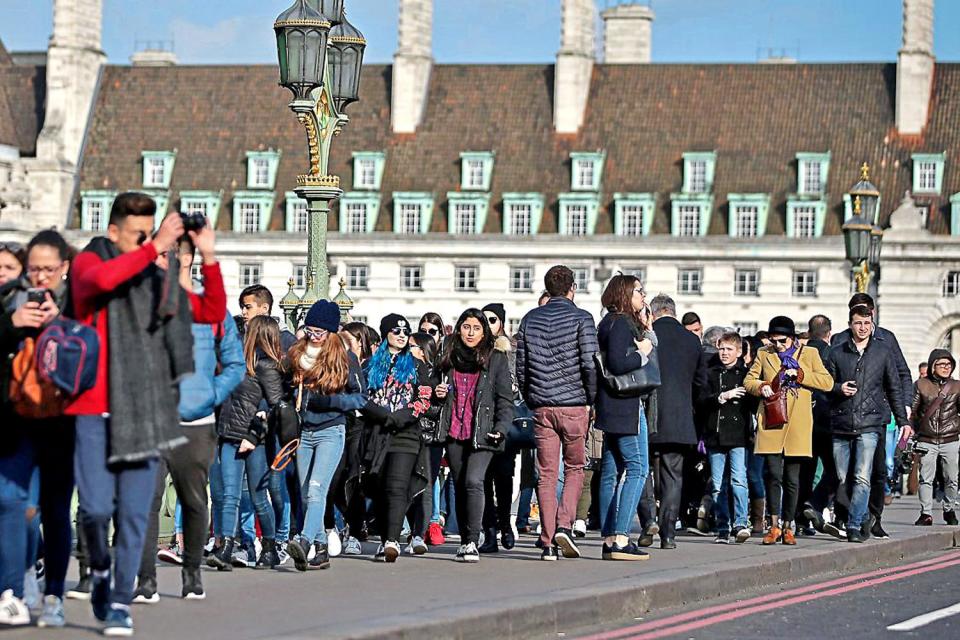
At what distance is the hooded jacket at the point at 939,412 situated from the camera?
75.3 feet

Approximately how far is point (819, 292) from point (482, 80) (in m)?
15.4

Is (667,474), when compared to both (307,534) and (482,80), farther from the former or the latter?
(482,80)

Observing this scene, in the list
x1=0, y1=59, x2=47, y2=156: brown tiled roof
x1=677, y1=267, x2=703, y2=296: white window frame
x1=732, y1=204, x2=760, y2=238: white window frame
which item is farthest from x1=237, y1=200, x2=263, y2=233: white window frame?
x1=732, y1=204, x2=760, y2=238: white window frame

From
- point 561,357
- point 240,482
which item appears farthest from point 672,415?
point 240,482

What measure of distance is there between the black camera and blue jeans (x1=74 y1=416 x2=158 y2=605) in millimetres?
1054

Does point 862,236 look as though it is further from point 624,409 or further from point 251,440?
point 251,440

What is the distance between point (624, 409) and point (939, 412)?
8261mm

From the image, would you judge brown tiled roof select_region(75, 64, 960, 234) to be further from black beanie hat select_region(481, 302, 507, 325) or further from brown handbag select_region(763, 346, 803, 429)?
black beanie hat select_region(481, 302, 507, 325)

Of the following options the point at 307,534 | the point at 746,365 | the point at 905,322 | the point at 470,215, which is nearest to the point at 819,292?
the point at 905,322

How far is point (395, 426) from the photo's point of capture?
51.1 ft

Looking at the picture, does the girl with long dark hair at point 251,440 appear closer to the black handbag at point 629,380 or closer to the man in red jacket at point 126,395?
the black handbag at point 629,380

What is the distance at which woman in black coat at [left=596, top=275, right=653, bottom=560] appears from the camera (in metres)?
15.6

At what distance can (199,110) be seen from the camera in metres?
84.2

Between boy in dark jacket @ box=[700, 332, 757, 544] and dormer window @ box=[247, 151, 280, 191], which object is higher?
dormer window @ box=[247, 151, 280, 191]
